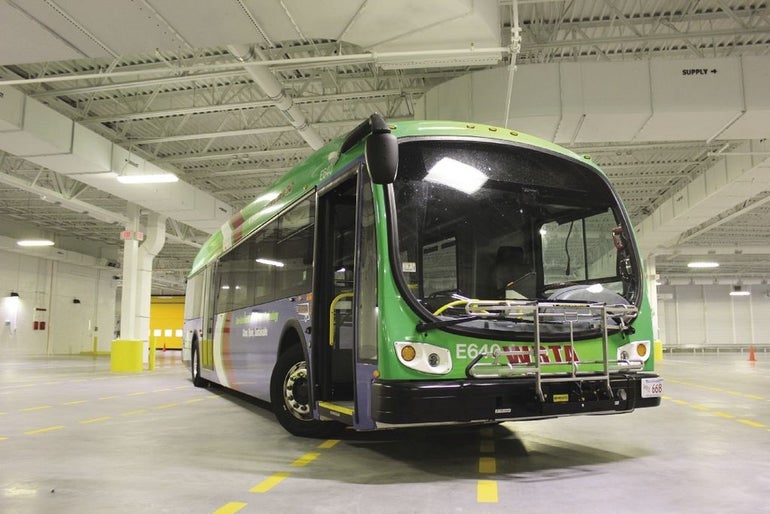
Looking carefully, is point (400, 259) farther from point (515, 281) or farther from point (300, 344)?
point (300, 344)

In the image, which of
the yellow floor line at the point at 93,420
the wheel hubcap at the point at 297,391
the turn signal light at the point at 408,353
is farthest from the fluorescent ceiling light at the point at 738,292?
the turn signal light at the point at 408,353

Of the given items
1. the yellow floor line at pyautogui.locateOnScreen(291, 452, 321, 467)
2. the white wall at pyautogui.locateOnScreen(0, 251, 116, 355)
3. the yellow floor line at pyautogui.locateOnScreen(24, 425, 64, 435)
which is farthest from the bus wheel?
the white wall at pyautogui.locateOnScreen(0, 251, 116, 355)

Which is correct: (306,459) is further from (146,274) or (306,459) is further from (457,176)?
(146,274)

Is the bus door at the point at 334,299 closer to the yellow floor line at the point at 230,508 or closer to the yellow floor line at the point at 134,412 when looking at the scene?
the yellow floor line at the point at 230,508

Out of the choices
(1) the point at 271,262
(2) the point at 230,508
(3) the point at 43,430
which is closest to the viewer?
(2) the point at 230,508

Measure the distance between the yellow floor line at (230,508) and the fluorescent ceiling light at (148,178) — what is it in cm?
1174

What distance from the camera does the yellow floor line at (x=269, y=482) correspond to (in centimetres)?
440

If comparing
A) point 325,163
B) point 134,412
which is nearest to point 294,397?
point 325,163

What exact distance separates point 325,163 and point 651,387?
11.6 ft

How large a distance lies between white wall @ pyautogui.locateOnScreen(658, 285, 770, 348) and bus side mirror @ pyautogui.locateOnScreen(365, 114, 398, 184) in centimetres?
4621

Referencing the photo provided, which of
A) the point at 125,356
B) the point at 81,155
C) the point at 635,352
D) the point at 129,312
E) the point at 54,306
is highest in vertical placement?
the point at 81,155

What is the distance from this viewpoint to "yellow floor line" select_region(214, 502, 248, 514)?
151 inches

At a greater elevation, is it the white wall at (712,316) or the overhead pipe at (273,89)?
the overhead pipe at (273,89)

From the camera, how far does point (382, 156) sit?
4379 millimetres
